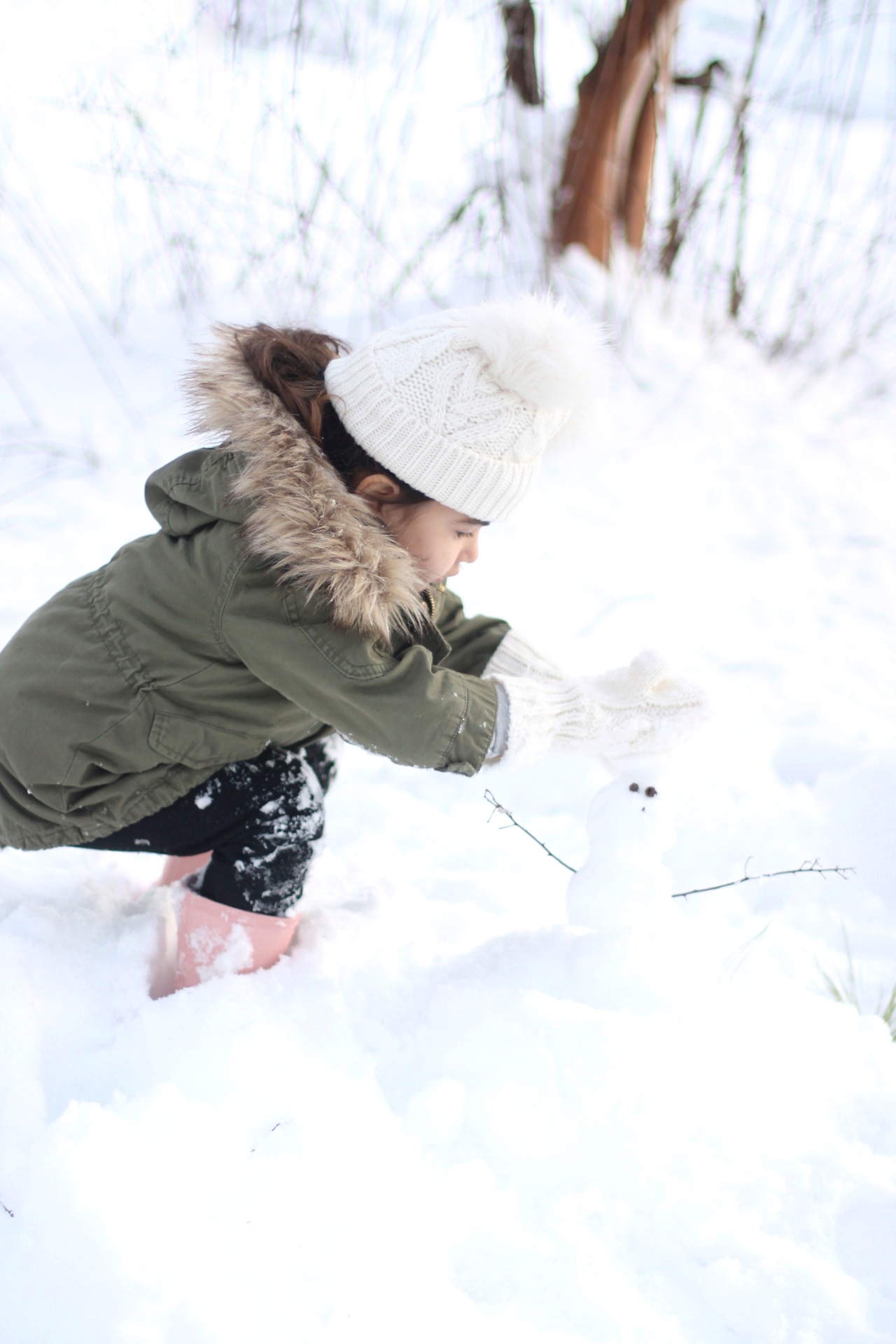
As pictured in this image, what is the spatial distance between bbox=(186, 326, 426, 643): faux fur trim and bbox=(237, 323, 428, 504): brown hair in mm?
27

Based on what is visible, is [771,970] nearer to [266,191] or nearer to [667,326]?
[667,326]

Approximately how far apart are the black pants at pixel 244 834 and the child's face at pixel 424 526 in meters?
0.39

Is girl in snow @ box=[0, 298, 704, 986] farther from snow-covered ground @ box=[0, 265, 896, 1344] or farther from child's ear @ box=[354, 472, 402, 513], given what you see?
snow-covered ground @ box=[0, 265, 896, 1344]

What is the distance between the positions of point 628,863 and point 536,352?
68 centimetres

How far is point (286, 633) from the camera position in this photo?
1.12 m

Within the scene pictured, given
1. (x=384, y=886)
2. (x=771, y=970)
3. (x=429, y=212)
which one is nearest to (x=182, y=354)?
(x=429, y=212)

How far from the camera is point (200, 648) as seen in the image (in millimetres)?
1212

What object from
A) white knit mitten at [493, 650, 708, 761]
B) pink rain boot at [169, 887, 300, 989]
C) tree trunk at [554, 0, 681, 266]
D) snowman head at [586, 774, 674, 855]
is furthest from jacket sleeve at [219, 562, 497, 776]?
tree trunk at [554, 0, 681, 266]

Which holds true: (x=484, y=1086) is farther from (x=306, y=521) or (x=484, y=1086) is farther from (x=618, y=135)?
(x=618, y=135)

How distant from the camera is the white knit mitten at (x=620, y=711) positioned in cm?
125

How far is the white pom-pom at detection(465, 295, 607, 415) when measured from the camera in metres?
1.16

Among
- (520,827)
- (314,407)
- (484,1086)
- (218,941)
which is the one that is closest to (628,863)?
(520,827)

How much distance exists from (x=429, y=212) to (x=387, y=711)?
3566 millimetres

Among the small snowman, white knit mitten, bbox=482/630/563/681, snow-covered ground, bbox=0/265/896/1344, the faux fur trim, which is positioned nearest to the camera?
snow-covered ground, bbox=0/265/896/1344
